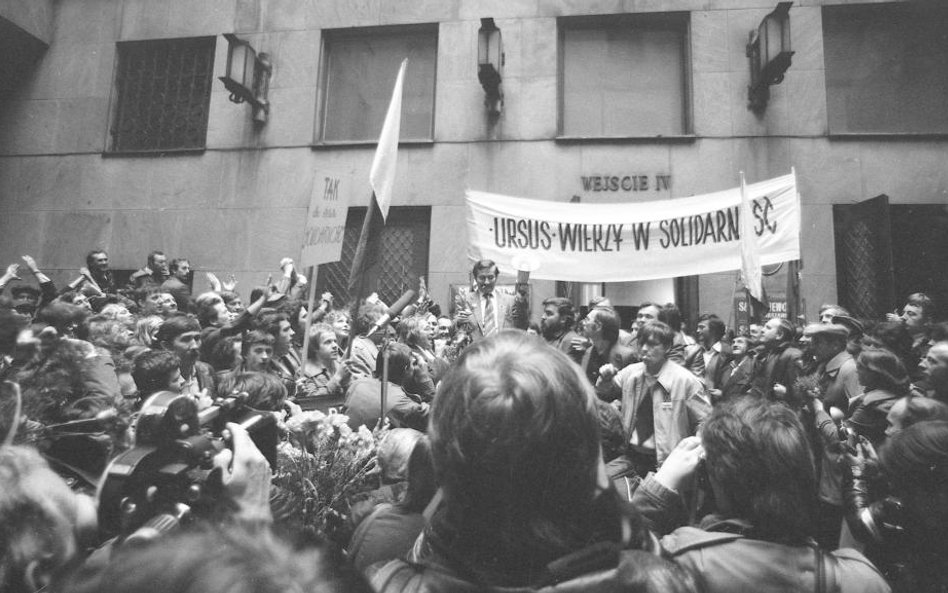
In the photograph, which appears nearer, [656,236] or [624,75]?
[656,236]

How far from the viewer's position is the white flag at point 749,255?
21.0ft

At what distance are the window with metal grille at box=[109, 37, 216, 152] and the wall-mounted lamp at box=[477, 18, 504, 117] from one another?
17.2 feet

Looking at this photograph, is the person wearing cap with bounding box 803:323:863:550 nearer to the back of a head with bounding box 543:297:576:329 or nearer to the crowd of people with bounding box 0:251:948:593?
the crowd of people with bounding box 0:251:948:593

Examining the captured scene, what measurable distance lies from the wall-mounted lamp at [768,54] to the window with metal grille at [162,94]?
31.1 ft

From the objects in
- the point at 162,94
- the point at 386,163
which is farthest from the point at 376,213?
the point at 162,94

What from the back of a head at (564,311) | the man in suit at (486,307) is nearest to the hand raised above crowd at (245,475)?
the man in suit at (486,307)

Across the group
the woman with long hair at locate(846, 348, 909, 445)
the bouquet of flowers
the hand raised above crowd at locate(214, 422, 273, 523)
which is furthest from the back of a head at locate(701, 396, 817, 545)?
the woman with long hair at locate(846, 348, 909, 445)

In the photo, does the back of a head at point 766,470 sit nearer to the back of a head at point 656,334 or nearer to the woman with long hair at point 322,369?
the back of a head at point 656,334

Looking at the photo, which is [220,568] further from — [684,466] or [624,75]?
[624,75]

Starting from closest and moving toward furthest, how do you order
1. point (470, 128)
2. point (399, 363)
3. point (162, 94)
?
1. point (399, 363)
2. point (470, 128)
3. point (162, 94)

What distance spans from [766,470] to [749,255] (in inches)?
208

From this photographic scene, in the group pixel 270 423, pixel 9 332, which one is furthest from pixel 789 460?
pixel 9 332

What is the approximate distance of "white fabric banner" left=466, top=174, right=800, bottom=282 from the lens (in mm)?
7109

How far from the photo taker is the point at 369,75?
1172cm
